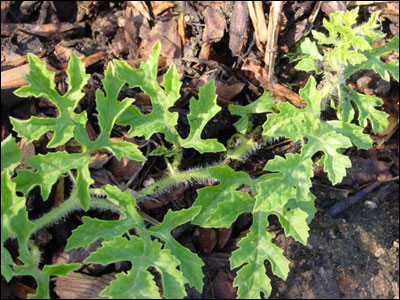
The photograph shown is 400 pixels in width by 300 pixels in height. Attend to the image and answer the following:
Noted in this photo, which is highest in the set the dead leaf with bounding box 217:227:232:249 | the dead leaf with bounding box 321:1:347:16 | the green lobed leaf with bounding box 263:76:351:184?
the dead leaf with bounding box 321:1:347:16

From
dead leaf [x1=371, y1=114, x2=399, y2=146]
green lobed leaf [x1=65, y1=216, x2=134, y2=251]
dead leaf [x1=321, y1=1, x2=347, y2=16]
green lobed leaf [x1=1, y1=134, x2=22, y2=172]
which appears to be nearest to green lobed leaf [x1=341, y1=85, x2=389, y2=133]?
dead leaf [x1=371, y1=114, x2=399, y2=146]

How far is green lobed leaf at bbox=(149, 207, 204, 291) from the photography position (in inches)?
94.7

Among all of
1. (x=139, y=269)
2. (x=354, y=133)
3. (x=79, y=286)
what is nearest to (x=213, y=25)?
(x=354, y=133)

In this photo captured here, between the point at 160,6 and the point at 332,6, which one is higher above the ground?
the point at 160,6

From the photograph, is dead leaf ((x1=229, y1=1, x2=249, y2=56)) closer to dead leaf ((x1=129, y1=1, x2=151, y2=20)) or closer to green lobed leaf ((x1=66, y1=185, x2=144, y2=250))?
dead leaf ((x1=129, y1=1, x2=151, y2=20))

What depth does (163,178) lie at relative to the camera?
2.89 m

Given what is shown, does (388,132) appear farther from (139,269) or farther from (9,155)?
(9,155)

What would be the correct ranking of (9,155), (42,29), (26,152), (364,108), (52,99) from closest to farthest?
(9,155)
(52,99)
(26,152)
(364,108)
(42,29)

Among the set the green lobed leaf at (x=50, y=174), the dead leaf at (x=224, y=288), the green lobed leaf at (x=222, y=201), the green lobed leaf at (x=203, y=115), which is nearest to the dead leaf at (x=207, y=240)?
the dead leaf at (x=224, y=288)

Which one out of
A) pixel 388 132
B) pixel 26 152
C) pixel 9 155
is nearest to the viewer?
pixel 9 155

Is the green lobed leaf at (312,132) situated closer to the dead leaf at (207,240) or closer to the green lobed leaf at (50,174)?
the dead leaf at (207,240)

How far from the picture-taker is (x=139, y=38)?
3.20 meters

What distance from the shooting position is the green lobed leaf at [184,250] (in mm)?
2404

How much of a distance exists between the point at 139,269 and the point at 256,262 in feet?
1.98
